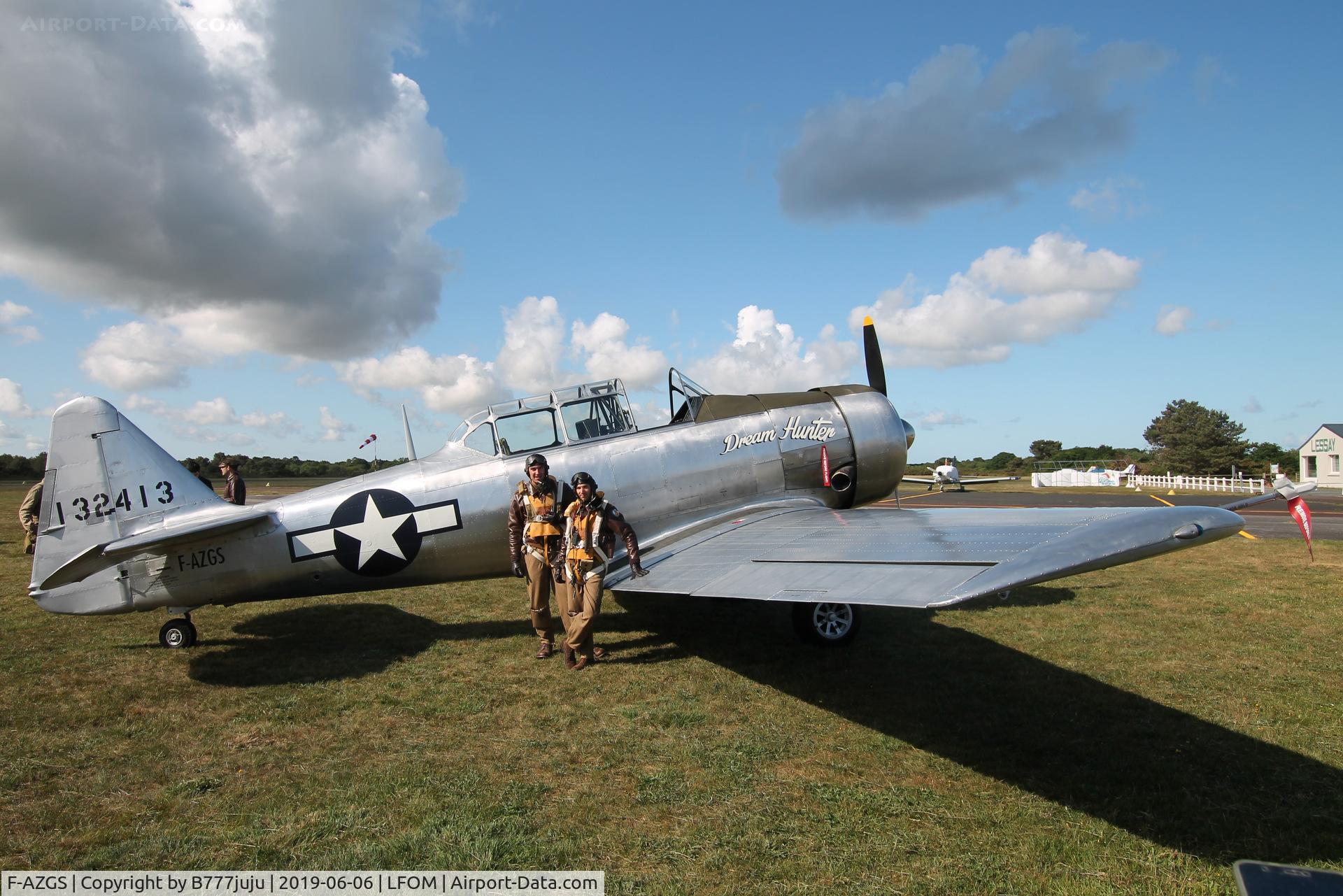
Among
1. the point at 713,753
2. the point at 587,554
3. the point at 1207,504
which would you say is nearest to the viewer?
the point at 713,753

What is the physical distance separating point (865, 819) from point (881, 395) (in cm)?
576

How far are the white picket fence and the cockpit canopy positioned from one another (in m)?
37.5

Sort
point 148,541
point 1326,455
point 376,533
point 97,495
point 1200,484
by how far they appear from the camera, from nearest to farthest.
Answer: point 148,541
point 97,495
point 376,533
point 1200,484
point 1326,455

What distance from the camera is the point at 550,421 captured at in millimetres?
6914

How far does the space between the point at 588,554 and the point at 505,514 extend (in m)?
1.21

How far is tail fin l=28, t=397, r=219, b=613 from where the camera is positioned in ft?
19.1

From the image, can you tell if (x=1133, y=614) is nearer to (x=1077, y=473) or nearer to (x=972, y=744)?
(x=972, y=744)

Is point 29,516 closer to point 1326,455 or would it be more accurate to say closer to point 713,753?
point 713,753

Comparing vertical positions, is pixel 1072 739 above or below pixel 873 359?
below

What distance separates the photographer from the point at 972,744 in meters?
4.01

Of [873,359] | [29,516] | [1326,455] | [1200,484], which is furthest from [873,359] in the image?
[1326,455]

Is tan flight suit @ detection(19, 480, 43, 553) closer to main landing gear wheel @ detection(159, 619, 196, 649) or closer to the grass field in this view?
the grass field

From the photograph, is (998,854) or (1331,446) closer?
(998,854)

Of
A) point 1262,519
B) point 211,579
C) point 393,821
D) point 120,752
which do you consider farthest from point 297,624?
point 1262,519
